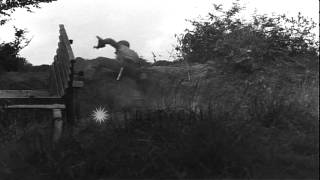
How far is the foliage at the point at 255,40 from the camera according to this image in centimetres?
980

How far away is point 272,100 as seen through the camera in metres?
7.35

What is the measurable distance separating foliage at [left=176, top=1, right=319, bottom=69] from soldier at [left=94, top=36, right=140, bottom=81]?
4.53 feet

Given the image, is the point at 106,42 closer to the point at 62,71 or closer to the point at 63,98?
the point at 62,71

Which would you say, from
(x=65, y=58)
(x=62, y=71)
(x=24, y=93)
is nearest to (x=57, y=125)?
(x=65, y=58)

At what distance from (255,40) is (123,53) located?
3062 millimetres

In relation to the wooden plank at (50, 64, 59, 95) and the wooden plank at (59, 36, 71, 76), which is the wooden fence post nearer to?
the wooden plank at (59, 36, 71, 76)

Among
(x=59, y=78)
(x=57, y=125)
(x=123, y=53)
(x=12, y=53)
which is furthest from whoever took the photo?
(x=12, y=53)

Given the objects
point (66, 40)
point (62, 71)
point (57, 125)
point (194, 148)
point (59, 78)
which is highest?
point (66, 40)

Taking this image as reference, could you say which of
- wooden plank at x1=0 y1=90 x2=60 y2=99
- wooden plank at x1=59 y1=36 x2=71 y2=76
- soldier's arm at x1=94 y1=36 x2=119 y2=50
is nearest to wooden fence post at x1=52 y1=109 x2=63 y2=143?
wooden plank at x1=59 y1=36 x2=71 y2=76

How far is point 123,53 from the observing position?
1206cm

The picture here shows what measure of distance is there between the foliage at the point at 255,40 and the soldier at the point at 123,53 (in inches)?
54.4

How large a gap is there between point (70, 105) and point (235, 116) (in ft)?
12.1

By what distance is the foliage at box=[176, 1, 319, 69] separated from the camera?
980 centimetres

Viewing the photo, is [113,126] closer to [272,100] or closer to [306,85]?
[272,100]
